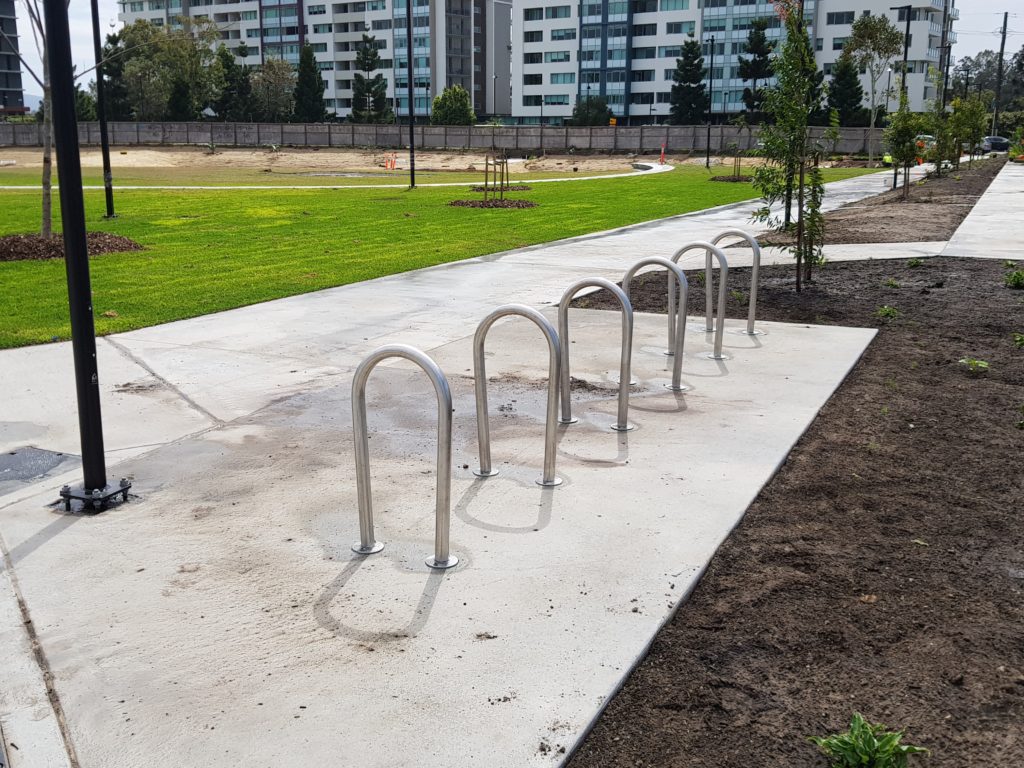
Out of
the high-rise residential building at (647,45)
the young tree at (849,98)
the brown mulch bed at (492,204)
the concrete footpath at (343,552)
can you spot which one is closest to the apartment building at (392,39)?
the high-rise residential building at (647,45)

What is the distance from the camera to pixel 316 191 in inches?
1291

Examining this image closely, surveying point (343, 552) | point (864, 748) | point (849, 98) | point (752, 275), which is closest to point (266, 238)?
point (752, 275)

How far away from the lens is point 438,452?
14.4 ft

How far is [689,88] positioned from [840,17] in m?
18.1

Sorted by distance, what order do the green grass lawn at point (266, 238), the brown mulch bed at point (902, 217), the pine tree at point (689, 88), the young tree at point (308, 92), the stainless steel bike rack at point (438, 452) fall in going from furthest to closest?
1. the young tree at point (308, 92)
2. the pine tree at point (689, 88)
3. the brown mulch bed at point (902, 217)
4. the green grass lawn at point (266, 238)
5. the stainless steel bike rack at point (438, 452)

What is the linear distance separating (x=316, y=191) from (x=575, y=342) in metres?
25.2

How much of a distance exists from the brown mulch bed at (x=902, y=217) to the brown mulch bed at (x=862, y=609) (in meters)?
A: 6.52

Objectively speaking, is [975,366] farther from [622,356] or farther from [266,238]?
[266,238]

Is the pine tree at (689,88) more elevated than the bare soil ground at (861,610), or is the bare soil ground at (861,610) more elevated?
the pine tree at (689,88)

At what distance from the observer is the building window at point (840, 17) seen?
3659 inches

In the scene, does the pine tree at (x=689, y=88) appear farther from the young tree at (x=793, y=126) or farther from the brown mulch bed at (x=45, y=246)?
the young tree at (x=793, y=126)

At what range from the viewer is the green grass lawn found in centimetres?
1129

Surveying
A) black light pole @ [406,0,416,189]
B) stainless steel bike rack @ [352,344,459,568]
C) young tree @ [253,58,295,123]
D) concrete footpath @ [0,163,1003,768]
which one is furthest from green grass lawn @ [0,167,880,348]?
young tree @ [253,58,295,123]

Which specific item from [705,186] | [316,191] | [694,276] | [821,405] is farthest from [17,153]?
[821,405]
